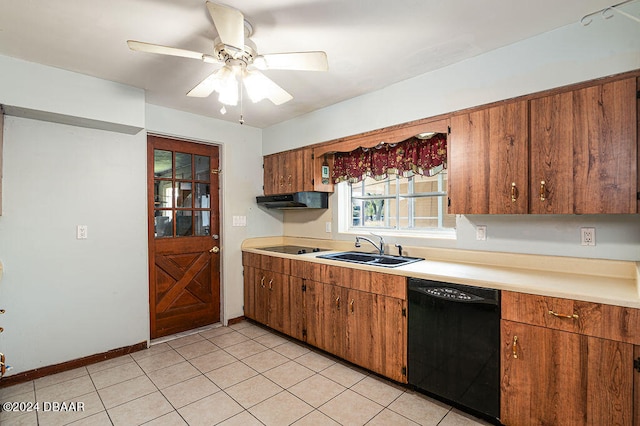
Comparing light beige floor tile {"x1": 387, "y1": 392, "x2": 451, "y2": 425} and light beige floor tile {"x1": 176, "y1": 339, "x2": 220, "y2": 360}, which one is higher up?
light beige floor tile {"x1": 387, "y1": 392, "x2": 451, "y2": 425}

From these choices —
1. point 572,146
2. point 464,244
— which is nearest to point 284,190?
point 464,244

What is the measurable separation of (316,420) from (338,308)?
91 cm

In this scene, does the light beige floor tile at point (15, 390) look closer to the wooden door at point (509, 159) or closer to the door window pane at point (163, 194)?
the door window pane at point (163, 194)

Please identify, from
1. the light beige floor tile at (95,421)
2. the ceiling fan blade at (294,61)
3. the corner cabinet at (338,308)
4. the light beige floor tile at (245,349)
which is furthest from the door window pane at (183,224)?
the ceiling fan blade at (294,61)

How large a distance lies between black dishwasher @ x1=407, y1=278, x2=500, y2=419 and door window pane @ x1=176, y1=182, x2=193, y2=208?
2643 millimetres

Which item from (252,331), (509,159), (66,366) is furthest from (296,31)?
(66,366)

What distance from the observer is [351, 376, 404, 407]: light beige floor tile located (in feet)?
7.29

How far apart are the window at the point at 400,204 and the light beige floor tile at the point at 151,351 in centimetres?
232

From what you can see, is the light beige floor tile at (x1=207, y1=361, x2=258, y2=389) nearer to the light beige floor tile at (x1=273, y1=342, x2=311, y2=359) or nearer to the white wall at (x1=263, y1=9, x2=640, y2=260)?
the light beige floor tile at (x1=273, y1=342, x2=311, y2=359)

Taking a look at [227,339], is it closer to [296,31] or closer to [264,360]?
[264,360]

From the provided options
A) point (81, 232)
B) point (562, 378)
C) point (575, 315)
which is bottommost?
point (562, 378)

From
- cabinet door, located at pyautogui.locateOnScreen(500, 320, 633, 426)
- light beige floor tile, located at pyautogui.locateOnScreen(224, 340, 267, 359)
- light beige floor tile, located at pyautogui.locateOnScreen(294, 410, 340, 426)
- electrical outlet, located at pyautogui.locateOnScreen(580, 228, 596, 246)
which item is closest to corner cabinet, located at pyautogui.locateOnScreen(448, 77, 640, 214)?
electrical outlet, located at pyautogui.locateOnScreen(580, 228, 596, 246)

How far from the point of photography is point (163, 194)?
3.42m

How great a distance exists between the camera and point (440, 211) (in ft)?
9.71
